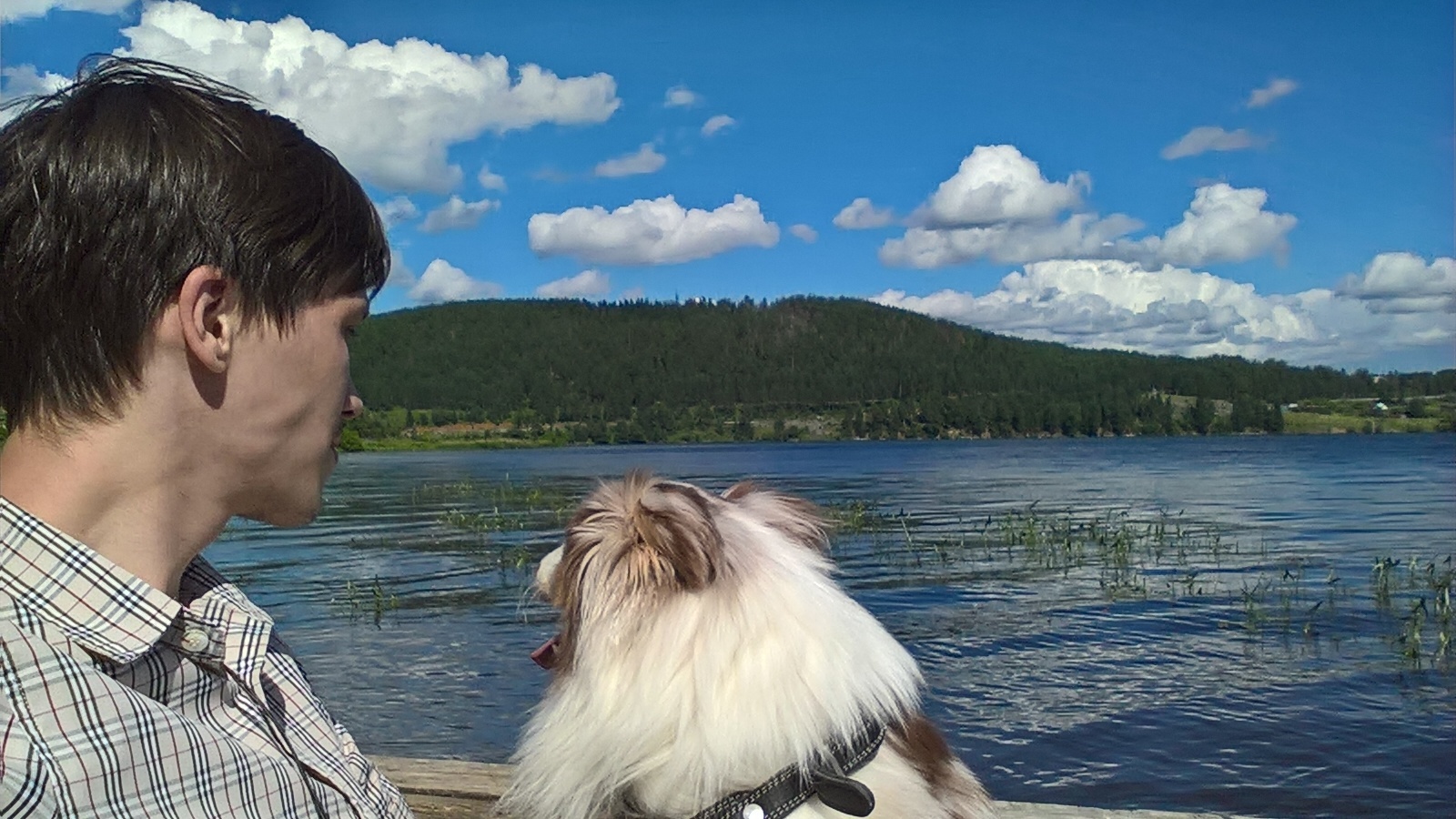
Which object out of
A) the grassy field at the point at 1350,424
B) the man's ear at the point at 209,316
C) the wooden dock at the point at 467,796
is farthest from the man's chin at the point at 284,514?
the grassy field at the point at 1350,424

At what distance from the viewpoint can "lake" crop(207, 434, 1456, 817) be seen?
10.5 metres

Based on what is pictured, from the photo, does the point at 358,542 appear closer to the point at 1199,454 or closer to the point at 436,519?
the point at 436,519

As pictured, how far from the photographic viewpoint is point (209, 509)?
75.5 inches

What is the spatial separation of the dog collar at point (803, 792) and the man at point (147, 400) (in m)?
1.15

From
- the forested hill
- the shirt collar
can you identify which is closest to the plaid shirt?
the shirt collar

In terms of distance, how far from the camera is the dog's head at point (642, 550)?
9.33ft

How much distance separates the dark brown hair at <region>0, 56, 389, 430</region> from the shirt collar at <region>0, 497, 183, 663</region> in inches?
7.2

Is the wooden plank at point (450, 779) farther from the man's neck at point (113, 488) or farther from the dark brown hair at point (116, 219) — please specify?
the dark brown hair at point (116, 219)

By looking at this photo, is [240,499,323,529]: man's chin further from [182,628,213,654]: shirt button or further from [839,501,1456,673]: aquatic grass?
[839,501,1456,673]: aquatic grass

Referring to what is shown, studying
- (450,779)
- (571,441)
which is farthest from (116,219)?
(571,441)

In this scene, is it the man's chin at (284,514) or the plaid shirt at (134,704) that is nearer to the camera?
the plaid shirt at (134,704)

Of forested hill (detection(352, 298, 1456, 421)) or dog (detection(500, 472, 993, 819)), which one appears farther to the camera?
forested hill (detection(352, 298, 1456, 421))

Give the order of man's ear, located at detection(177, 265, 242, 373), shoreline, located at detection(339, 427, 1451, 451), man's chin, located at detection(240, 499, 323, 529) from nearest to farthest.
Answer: man's ear, located at detection(177, 265, 242, 373) → man's chin, located at detection(240, 499, 323, 529) → shoreline, located at detection(339, 427, 1451, 451)

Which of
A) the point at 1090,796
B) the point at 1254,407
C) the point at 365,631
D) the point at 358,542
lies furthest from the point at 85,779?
the point at 1254,407
